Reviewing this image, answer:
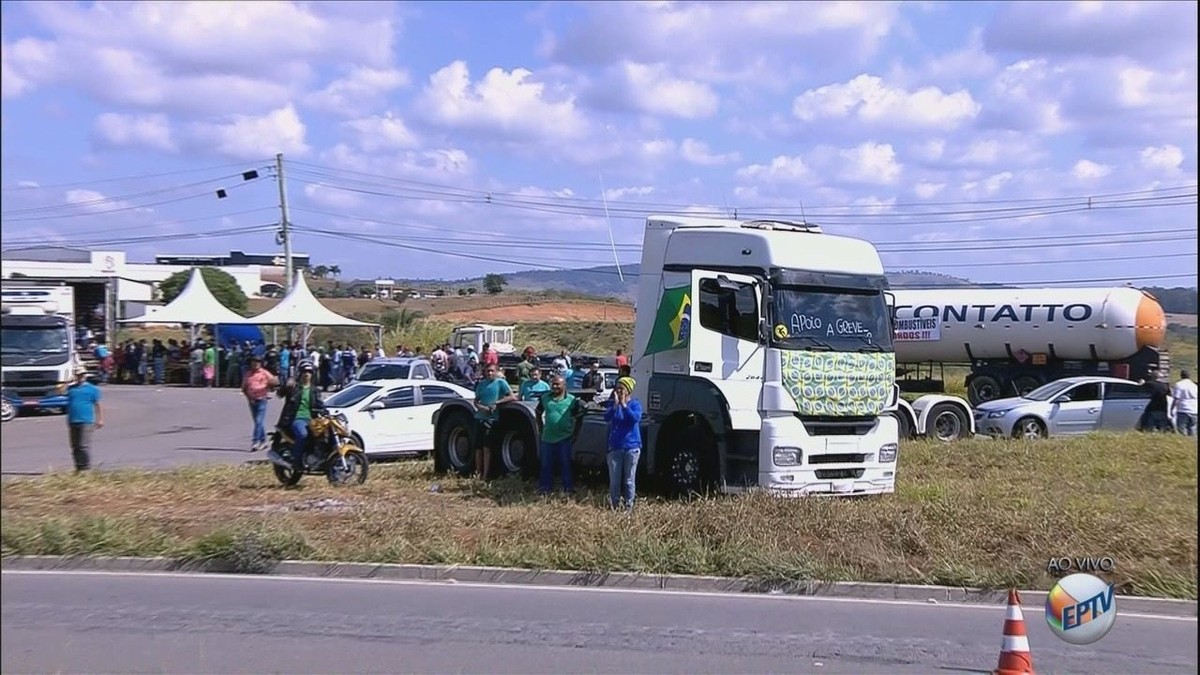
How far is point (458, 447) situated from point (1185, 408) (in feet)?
44.8

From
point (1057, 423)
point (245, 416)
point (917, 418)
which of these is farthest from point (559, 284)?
point (1057, 423)

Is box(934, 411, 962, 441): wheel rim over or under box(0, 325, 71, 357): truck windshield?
under

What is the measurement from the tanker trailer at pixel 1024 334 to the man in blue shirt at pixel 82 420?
24374mm

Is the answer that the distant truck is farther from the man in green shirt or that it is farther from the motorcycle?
the man in green shirt

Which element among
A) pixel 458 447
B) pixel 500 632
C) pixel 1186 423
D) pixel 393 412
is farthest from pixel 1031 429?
pixel 1186 423

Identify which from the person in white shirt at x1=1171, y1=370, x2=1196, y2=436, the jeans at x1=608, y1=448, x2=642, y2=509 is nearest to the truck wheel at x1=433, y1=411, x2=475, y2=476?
the jeans at x1=608, y1=448, x2=642, y2=509

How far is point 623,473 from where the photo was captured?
1368 cm

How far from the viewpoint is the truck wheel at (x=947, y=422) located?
22.7 meters

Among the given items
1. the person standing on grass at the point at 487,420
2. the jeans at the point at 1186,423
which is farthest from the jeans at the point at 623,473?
the jeans at the point at 1186,423

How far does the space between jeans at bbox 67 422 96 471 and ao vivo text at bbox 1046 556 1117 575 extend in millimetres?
11874

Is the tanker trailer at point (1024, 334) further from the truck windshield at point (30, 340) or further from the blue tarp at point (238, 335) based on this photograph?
the blue tarp at point (238, 335)

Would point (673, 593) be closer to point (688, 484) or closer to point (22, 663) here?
point (688, 484)

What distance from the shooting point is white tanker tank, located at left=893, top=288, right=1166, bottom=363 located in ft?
110

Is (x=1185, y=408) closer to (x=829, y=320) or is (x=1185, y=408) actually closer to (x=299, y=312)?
(x=829, y=320)
